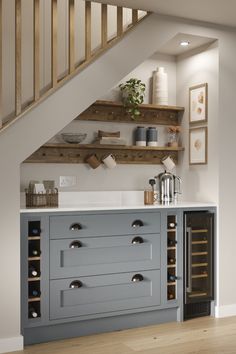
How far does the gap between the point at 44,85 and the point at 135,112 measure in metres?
0.92

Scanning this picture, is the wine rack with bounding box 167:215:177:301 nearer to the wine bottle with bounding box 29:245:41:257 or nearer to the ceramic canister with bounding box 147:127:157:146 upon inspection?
the ceramic canister with bounding box 147:127:157:146

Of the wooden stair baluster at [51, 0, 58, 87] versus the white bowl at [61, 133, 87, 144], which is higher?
the wooden stair baluster at [51, 0, 58, 87]

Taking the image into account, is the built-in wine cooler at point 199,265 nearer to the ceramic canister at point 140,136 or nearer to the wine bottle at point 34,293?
the ceramic canister at point 140,136

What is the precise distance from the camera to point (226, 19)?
4598mm

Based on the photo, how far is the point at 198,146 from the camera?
5039mm

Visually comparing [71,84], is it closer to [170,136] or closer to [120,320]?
[170,136]

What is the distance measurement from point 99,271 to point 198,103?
194 cm

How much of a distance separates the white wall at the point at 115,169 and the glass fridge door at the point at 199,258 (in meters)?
0.77

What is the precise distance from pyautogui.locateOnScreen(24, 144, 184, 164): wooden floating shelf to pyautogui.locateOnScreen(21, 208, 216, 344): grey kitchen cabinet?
0.79 metres

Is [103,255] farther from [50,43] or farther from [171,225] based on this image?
[50,43]

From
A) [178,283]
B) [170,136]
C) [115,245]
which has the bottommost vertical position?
[178,283]

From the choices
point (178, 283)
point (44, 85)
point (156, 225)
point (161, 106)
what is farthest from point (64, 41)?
point (178, 283)

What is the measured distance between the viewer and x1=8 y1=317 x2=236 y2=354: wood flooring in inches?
151

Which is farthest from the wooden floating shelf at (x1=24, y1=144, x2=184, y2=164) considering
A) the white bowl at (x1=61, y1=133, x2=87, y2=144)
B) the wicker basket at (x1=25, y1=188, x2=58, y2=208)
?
the wicker basket at (x1=25, y1=188, x2=58, y2=208)
